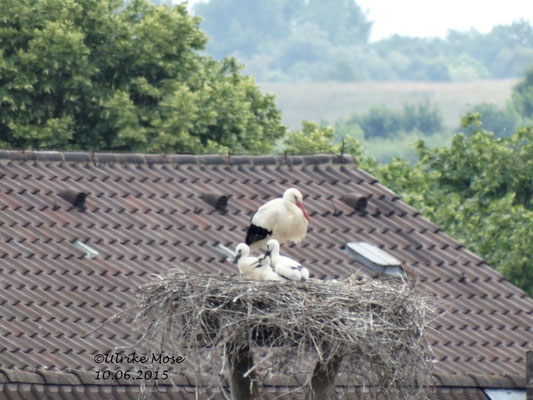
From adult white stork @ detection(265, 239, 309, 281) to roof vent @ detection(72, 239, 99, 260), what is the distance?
4.95 metres

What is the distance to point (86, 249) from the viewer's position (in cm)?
1870

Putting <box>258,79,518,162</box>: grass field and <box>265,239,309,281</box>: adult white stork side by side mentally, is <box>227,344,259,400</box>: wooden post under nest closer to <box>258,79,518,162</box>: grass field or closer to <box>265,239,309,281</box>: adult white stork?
<box>265,239,309,281</box>: adult white stork

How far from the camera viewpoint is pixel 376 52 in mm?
182875

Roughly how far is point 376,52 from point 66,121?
153177 millimetres

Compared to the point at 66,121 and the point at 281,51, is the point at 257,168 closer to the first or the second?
the point at 66,121

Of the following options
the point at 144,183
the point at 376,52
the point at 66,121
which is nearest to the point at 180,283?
the point at 144,183

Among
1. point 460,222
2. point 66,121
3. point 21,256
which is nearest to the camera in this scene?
point 21,256

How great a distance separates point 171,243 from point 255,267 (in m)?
5.78

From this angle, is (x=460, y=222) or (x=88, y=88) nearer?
(x=88, y=88)

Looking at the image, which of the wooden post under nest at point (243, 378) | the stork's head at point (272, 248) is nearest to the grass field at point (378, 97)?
the stork's head at point (272, 248)

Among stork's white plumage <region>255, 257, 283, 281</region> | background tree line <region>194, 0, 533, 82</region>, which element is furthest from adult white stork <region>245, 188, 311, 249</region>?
background tree line <region>194, 0, 533, 82</region>

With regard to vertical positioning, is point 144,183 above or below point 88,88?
above

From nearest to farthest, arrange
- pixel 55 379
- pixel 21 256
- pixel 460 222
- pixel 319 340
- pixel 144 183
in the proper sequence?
pixel 319 340
pixel 55 379
pixel 21 256
pixel 144 183
pixel 460 222

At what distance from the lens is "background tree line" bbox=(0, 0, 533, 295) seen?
31406mm
